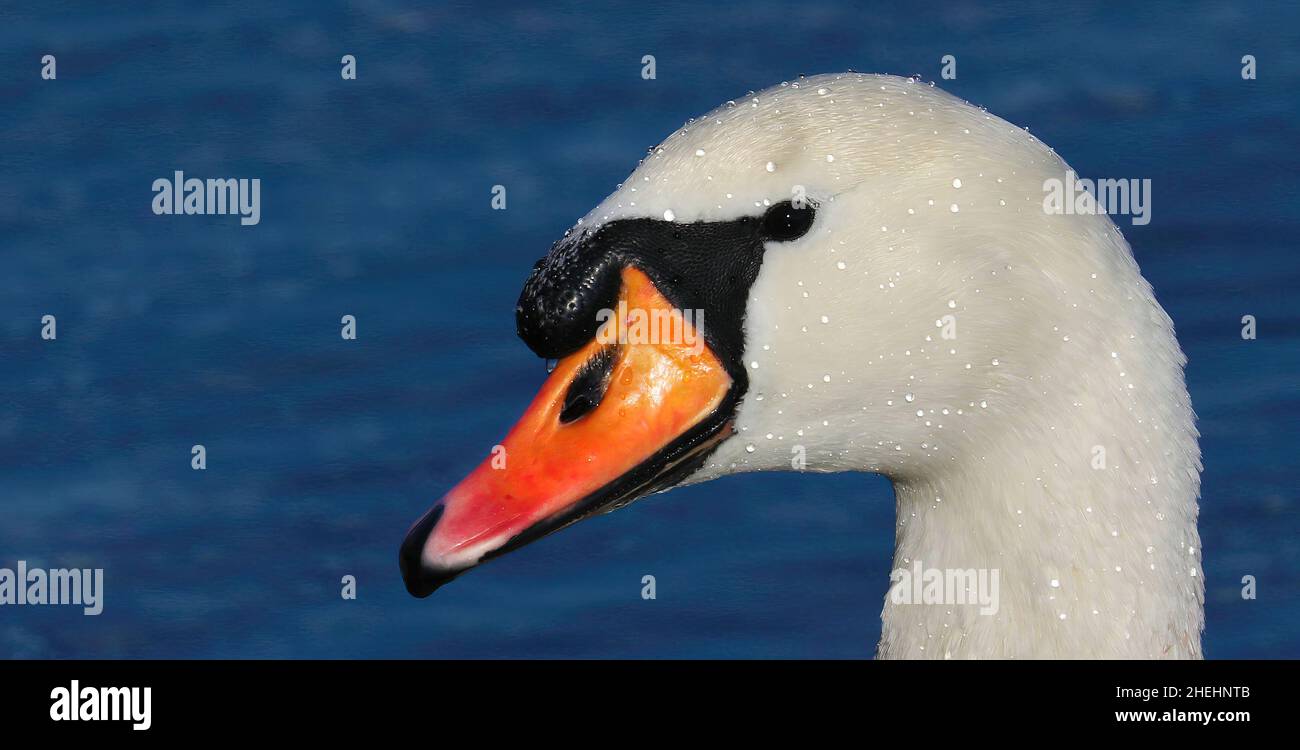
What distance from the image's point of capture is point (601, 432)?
14.2ft

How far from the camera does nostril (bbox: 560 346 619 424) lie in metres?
4.31

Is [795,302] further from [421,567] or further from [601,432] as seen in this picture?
[421,567]

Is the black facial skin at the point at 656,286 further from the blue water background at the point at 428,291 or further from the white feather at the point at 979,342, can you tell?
the blue water background at the point at 428,291

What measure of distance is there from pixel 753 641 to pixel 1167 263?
251 centimetres

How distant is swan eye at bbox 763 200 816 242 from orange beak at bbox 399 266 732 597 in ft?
0.75

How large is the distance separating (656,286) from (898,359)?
50cm

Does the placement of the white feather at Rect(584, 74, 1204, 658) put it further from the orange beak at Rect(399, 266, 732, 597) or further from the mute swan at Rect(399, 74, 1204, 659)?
the orange beak at Rect(399, 266, 732, 597)

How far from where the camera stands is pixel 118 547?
8.05 m

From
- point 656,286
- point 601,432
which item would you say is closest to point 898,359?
point 656,286

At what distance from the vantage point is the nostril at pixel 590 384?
4309 mm

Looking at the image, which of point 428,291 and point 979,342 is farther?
point 428,291

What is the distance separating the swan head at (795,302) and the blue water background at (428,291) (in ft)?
11.0

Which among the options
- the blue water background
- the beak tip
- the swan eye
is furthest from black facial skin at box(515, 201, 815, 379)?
the blue water background

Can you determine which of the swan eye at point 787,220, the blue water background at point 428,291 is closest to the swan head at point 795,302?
the swan eye at point 787,220
